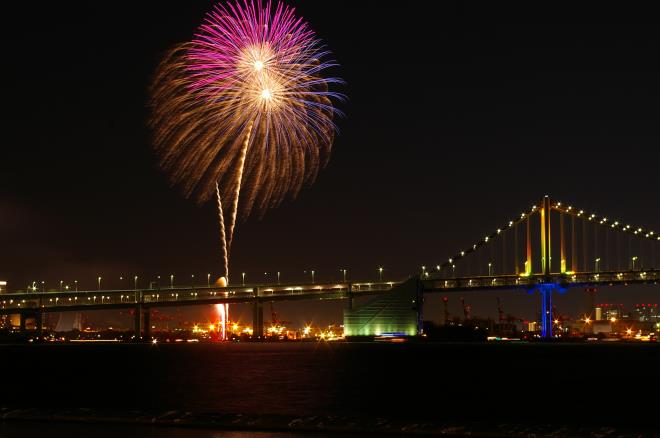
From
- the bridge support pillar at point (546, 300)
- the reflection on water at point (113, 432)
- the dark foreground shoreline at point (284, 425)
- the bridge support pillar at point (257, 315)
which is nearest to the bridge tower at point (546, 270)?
the bridge support pillar at point (546, 300)

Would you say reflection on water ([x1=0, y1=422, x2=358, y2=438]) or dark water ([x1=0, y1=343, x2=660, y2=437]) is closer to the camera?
reflection on water ([x1=0, y1=422, x2=358, y2=438])

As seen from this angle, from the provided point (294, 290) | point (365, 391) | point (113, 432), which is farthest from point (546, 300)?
point (113, 432)

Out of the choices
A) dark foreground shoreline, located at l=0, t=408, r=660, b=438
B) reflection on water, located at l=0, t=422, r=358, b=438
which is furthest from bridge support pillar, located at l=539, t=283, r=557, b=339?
reflection on water, located at l=0, t=422, r=358, b=438

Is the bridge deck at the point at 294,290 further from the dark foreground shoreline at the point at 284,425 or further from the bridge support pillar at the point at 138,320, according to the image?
the dark foreground shoreline at the point at 284,425

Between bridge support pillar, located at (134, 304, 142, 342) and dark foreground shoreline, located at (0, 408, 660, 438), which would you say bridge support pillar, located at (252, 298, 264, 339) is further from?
dark foreground shoreline, located at (0, 408, 660, 438)

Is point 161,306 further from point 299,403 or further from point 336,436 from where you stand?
point 336,436

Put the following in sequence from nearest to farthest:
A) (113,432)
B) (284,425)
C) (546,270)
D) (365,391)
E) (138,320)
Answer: (113,432), (284,425), (365,391), (546,270), (138,320)

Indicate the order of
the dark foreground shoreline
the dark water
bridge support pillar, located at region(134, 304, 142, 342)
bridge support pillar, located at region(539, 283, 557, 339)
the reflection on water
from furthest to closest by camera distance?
bridge support pillar, located at region(134, 304, 142, 342) → bridge support pillar, located at region(539, 283, 557, 339) → the dark water → the dark foreground shoreline → the reflection on water

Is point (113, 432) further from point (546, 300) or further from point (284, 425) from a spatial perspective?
point (546, 300)
